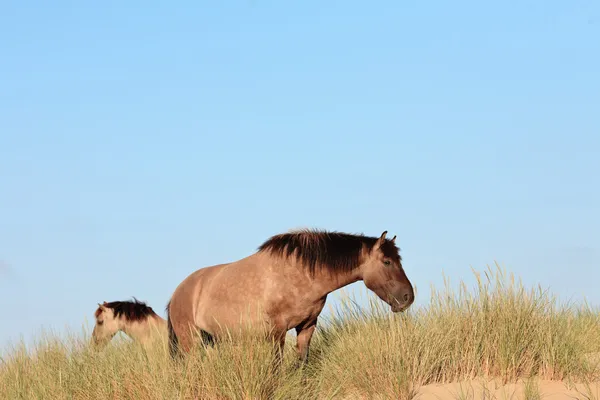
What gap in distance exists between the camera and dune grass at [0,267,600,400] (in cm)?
773

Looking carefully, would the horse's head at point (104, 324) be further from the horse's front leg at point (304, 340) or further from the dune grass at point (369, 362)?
the horse's front leg at point (304, 340)

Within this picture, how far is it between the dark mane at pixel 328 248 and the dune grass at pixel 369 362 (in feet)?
2.85

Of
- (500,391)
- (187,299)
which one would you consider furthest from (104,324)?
(500,391)

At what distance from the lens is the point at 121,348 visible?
35.4 ft

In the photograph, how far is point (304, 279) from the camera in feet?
30.5

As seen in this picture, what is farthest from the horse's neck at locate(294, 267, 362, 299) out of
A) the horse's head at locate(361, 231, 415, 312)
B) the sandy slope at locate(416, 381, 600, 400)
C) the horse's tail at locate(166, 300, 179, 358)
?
the horse's tail at locate(166, 300, 179, 358)

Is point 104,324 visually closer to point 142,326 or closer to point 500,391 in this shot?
point 142,326

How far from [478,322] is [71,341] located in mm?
5536

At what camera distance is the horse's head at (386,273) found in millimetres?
9352

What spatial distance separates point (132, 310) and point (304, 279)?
6.28m

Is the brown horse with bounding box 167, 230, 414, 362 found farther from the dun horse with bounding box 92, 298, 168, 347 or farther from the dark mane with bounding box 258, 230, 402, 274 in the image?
the dun horse with bounding box 92, 298, 168, 347

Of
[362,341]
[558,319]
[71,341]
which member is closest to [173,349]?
[71,341]

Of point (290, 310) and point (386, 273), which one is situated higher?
point (386, 273)

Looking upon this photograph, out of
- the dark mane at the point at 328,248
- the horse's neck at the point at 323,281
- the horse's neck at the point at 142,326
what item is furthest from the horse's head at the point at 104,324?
the horse's neck at the point at 323,281
